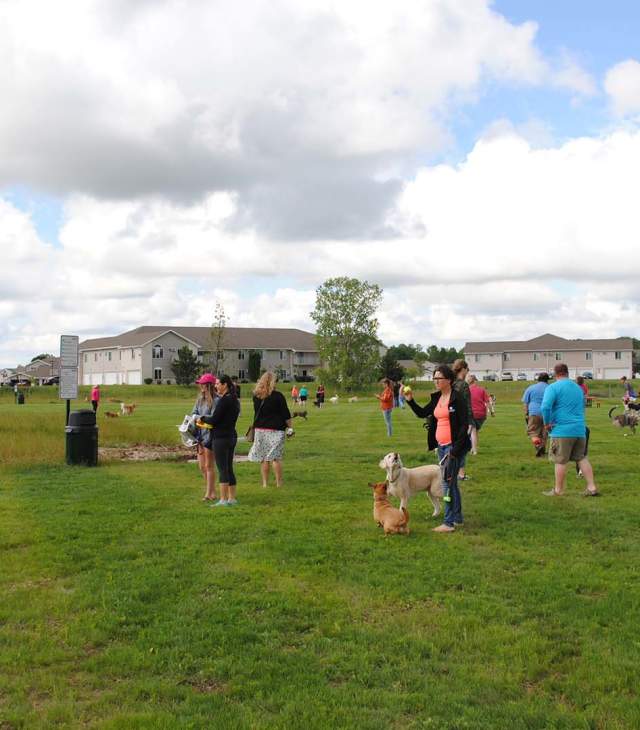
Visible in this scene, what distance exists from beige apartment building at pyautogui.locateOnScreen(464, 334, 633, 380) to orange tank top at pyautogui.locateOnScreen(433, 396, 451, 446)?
4117 inches

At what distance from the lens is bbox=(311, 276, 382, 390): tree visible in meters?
81.6

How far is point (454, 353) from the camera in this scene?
487 ft

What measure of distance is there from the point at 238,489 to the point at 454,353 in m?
139

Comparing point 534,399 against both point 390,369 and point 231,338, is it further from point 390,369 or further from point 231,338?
point 231,338

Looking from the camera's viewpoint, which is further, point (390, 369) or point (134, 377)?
point (134, 377)

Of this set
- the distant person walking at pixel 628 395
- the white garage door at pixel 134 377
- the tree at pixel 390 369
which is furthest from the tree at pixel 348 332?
the distant person walking at pixel 628 395

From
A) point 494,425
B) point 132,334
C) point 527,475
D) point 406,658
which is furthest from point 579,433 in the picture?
point 132,334

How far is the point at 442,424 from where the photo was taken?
880 cm

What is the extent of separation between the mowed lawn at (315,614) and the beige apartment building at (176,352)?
83.2 m

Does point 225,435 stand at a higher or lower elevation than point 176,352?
lower

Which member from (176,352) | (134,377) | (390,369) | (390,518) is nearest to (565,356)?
(390,369)

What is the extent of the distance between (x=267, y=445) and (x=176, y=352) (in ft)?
287

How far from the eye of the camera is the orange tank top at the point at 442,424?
8687 millimetres

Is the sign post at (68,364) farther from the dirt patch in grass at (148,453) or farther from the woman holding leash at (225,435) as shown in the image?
the woman holding leash at (225,435)
